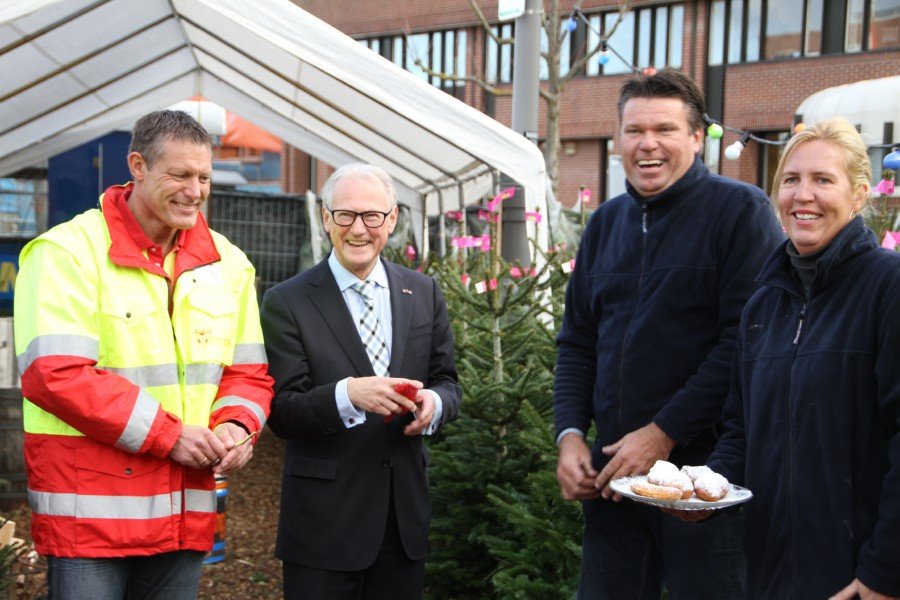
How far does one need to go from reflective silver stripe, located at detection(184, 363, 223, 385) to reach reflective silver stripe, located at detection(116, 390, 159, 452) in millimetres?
195

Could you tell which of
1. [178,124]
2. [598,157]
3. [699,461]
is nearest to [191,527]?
[178,124]

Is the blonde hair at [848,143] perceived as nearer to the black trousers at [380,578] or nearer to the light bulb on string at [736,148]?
the black trousers at [380,578]

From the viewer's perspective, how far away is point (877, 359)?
2092mm

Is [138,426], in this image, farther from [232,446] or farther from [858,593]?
[858,593]

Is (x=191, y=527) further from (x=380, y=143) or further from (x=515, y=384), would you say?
(x=380, y=143)

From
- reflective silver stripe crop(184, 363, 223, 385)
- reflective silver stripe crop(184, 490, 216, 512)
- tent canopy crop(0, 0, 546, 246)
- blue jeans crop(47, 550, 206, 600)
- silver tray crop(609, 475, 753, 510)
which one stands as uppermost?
tent canopy crop(0, 0, 546, 246)

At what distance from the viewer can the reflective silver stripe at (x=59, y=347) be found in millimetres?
2508

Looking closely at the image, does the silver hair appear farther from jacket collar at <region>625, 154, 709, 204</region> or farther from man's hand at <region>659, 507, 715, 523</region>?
man's hand at <region>659, 507, 715, 523</region>

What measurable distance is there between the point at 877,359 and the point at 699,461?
0.82 metres

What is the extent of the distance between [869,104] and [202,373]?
11.6m

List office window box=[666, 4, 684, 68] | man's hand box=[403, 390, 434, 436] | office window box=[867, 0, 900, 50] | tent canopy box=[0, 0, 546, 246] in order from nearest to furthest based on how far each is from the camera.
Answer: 1. man's hand box=[403, 390, 434, 436]
2. tent canopy box=[0, 0, 546, 246]
3. office window box=[867, 0, 900, 50]
4. office window box=[666, 4, 684, 68]

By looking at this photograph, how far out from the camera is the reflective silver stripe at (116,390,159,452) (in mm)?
2533

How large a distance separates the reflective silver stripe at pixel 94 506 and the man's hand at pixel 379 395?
66 cm

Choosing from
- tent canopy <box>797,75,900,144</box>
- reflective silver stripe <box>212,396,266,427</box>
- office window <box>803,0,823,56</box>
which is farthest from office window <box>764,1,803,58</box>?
reflective silver stripe <box>212,396,266,427</box>
